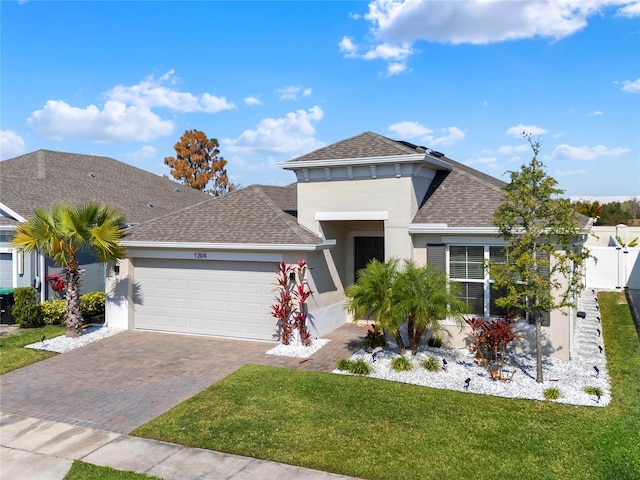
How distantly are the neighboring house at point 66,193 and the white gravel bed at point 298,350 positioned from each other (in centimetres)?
926

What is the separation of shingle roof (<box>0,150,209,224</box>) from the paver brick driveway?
7561 millimetres

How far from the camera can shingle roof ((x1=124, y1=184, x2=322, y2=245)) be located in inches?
519

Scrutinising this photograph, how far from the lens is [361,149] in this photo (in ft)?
42.9

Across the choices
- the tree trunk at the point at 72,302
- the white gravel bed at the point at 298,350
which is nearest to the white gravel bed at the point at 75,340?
the tree trunk at the point at 72,302

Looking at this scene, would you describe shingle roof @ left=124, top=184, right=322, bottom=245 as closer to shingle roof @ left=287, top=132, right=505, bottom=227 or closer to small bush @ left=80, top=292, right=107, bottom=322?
shingle roof @ left=287, top=132, right=505, bottom=227

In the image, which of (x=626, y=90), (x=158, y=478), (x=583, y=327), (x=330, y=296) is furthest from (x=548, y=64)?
(x=158, y=478)

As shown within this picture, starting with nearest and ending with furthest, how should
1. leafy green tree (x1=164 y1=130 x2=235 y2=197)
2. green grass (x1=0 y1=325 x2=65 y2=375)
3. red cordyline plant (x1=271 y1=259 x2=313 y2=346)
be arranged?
green grass (x1=0 y1=325 x2=65 y2=375), red cordyline plant (x1=271 y1=259 x2=313 y2=346), leafy green tree (x1=164 y1=130 x2=235 y2=197)

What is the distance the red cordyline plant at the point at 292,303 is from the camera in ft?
40.6

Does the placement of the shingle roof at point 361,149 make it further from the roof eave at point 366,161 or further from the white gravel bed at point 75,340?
the white gravel bed at point 75,340

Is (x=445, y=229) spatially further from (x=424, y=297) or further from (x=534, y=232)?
(x=534, y=232)

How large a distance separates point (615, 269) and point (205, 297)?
17950 mm

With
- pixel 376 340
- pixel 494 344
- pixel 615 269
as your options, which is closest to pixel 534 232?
pixel 494 344

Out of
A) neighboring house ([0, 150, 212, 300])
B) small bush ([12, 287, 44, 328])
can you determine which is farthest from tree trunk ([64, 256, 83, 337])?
neighboring house ([0, 150, 212, 300])

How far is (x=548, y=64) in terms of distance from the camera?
50.5 feet
